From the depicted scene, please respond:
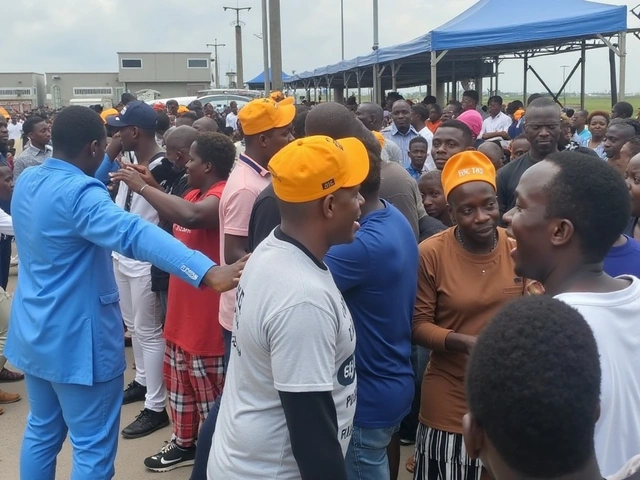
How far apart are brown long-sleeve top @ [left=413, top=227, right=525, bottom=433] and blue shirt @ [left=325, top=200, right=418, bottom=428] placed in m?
0.15

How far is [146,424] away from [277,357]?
3007 millimetres

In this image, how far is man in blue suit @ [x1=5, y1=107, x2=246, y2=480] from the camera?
2865mm

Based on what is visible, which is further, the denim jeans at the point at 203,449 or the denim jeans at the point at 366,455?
the denim jeans at the point at 203,449

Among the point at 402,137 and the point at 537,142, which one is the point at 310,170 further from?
the point at 402,137

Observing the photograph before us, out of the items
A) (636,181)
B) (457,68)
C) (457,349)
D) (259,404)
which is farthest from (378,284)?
(457,68)

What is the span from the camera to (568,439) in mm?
1112

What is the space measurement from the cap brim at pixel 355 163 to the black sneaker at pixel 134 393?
351 cm

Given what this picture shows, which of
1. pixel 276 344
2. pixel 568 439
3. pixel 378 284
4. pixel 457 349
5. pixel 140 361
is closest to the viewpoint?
pixel 568 439

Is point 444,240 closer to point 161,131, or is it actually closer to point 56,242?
point 56,242

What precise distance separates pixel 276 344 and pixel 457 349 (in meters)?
1.05

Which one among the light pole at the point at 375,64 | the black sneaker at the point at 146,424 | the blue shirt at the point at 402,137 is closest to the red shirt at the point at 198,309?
the black sneaker at the point at 146,424

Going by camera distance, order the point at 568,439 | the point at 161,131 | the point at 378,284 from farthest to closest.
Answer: the point at 161,131 < the point at 378,284 < the point at 568,439

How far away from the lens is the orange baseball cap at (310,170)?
1865 millimetres

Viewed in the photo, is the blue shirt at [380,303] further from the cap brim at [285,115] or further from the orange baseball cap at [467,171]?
the cap brim at [285,115]
